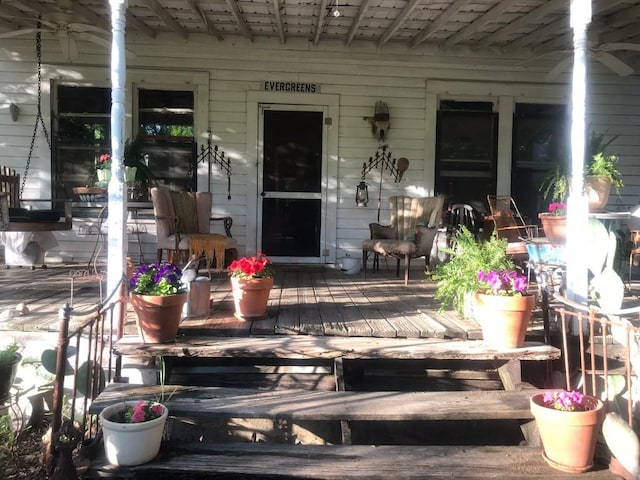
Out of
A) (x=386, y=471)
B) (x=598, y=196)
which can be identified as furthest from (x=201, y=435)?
(x=598, y=196)

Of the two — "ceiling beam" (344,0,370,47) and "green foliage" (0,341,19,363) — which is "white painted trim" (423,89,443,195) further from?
"green foliage" (0,341,19,363)

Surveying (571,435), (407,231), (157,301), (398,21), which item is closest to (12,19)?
(398,21)

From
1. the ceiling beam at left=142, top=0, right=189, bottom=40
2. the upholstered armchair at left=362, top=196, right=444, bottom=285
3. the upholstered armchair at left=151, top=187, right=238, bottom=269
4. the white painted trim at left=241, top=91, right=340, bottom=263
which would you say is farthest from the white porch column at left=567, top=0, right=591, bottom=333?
the ceiling beam at left=142, top=0, right=189, bottom=40

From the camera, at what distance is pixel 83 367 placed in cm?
279

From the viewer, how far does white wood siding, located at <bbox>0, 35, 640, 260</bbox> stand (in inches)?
234

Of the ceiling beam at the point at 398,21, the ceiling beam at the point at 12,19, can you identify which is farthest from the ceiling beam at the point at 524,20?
the ceiling beam at the point at 12,19

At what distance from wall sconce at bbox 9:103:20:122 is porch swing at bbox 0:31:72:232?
0.21 metres

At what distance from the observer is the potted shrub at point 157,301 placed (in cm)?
269

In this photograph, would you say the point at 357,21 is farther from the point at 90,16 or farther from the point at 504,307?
the point at 504,307

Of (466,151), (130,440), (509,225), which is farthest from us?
(466,151)

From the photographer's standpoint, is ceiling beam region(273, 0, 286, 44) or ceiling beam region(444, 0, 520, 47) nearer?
ceiling beam region(444, 0, 520, 47)

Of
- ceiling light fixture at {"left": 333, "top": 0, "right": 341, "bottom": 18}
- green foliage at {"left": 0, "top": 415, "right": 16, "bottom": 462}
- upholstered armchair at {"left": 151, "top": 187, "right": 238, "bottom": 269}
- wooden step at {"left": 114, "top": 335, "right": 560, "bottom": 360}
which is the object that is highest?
ceiling light fixture at {"left": 333, "top": 0, "right": 341, "bottom": 18}

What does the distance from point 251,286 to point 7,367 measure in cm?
129

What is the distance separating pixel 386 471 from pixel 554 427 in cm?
67
